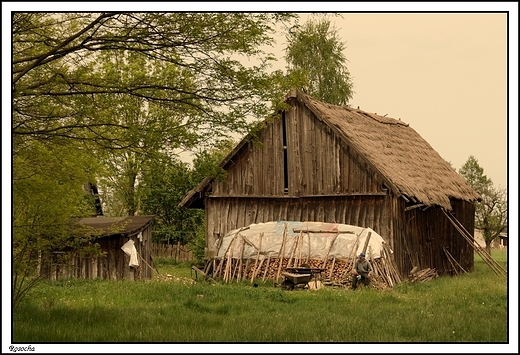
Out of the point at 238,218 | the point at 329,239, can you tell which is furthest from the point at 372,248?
the point at 238,218

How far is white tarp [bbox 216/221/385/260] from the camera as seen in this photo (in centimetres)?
2369

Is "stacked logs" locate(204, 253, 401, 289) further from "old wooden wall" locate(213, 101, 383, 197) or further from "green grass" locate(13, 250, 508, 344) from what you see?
"old wooden wall" locate(213, 101, 383, 197)

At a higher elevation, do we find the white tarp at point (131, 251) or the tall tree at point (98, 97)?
the tall tree at point (98, 97)

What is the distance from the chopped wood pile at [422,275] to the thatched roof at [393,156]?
2388 millimetres

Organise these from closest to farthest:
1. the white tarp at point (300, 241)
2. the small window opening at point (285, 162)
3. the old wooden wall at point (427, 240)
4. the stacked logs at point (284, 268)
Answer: the stacked logs at point (284, 268)
the white tarp at point (300, 241)
the old wooden wall at point (427, 240)
the small window opening at point (285, 162)

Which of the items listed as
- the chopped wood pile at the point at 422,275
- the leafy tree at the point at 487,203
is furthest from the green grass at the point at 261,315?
the leafy tree at the point at 487,203

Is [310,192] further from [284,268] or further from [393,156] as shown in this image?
[393,156]

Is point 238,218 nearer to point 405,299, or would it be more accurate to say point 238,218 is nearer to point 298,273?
point 298,273

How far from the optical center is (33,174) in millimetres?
13758

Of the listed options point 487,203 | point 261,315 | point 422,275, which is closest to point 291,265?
point 422,275

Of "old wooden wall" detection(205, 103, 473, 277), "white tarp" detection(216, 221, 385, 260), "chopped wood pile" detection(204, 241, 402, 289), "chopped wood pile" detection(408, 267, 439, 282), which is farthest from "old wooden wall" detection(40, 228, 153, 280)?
"chopped wood pile" detection(408, 267, 439, 282)

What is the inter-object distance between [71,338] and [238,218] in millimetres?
14352

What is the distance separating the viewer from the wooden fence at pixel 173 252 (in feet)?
137

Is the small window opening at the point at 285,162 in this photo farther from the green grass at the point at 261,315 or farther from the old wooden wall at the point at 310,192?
the green grass at the point at 261,315
